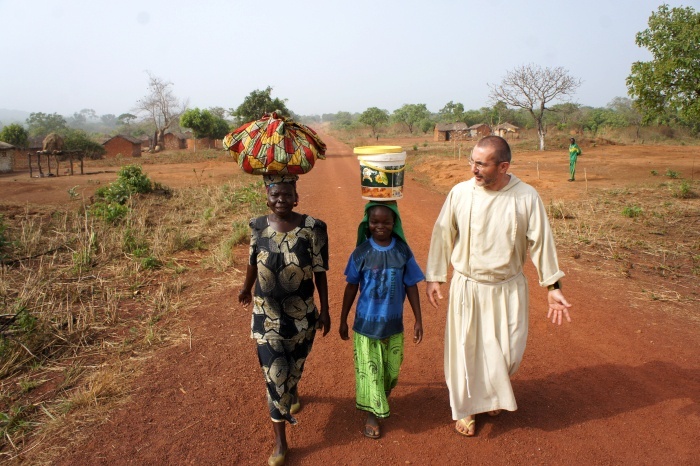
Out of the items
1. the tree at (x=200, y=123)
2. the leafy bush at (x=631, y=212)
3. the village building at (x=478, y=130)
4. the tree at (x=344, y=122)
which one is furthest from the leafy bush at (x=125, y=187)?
the tree at (x=344, y=122)

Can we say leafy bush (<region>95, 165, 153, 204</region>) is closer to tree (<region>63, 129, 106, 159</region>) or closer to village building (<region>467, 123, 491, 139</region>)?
tree (<region>63, 129, 106, 159</region>)

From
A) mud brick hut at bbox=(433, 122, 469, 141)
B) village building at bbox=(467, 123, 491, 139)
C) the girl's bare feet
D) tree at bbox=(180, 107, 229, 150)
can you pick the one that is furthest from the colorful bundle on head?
village building at bbox=(467, 123, 491, 139)

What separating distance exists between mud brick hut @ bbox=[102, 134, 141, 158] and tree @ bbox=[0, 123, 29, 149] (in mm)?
4998

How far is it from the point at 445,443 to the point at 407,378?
0.80m

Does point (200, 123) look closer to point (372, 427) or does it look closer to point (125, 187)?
point (125, 187)

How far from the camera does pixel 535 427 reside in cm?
309

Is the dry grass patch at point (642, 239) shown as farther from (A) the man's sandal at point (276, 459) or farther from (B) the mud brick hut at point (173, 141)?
(B) the mud brick hut at point (173, 141)

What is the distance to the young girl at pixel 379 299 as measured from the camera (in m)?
2.83

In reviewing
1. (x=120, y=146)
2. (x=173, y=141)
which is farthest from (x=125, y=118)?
(x=120, y=146)

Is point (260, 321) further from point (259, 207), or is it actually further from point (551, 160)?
point (551, 160)

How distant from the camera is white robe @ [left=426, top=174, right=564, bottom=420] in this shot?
2818mm

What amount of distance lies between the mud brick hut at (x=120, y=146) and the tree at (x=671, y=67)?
112ft

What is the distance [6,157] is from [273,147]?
27.8m

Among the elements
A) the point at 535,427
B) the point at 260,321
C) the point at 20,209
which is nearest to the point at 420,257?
the point at 535,427
